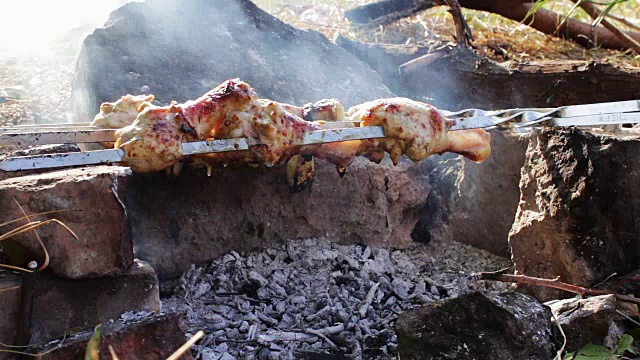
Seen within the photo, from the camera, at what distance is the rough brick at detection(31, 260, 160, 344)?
8.06 feet

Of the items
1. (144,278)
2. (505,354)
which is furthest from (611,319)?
(144,278)

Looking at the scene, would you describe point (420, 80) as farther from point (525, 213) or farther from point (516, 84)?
point (525, 213)

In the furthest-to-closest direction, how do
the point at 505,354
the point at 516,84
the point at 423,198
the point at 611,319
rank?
the point at 516,84 → the point at 423,198 → the point at 611,319 → the point at 505,354

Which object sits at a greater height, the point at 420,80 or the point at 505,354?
the point at 420,80

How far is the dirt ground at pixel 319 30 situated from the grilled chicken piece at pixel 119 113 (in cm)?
155

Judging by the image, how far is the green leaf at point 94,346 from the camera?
208cm

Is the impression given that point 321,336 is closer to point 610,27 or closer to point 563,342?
point 563,342

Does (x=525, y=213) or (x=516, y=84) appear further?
(x=516, y=84)

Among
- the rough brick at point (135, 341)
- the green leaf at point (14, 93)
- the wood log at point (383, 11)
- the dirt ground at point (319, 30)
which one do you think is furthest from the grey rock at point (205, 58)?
the wood log at point (383, 11)

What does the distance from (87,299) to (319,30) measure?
5555 millimetres

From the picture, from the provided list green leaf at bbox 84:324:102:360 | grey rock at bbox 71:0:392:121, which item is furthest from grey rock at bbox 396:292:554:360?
grey rock at bbox 71:0:392:121

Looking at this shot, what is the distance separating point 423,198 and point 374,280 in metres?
0.88

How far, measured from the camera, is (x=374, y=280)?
3.59 metres

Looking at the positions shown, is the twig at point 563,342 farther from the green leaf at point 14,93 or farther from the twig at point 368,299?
the green leaf at point 14,93
